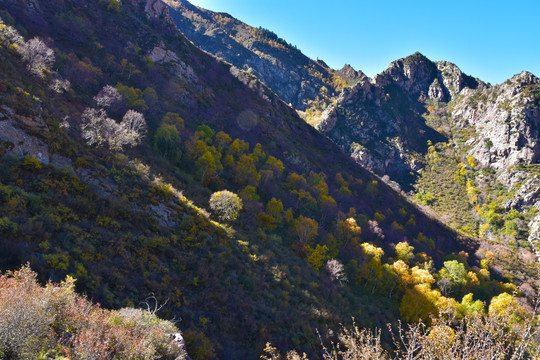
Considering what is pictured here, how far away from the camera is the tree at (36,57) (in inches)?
1092

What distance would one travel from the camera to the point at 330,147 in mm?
82250

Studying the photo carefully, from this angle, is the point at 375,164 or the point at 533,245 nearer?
the point at 533,245

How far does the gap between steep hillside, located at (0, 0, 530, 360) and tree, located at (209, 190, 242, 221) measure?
1667 mm

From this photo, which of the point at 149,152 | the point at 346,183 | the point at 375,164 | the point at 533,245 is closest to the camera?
the point at 149,152

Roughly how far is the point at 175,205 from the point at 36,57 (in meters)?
25.8

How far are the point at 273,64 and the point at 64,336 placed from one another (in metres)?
211

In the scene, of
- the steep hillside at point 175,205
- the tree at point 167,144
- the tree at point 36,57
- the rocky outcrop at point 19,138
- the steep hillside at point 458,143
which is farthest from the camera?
the steep hillside at point 458,143

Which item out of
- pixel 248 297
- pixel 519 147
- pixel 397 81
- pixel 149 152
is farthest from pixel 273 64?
pixel 248 297

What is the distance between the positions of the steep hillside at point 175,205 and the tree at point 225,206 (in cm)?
167

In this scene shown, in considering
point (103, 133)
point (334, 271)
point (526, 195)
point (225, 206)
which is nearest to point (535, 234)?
point (526, 195)

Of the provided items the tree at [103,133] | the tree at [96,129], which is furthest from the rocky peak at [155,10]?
Result: the tree at [96,129]

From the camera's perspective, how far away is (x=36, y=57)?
1151 inches

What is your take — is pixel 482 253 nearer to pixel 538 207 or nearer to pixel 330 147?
pixel 538 207

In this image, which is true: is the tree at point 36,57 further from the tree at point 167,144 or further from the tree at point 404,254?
the tree at point 404,254
